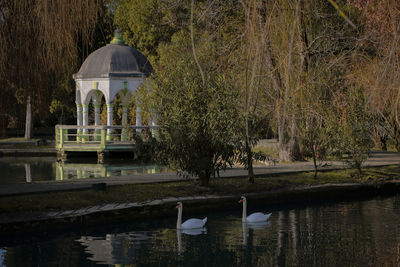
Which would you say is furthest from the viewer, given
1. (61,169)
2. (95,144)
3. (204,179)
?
(95,144)

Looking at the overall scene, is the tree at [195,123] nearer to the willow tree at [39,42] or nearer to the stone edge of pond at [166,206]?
the stone edge of pond at [166,206]

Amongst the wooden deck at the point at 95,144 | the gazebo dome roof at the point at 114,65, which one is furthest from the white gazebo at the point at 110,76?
the wooden deck at the point at 95,144

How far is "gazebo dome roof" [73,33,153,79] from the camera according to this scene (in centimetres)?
3334

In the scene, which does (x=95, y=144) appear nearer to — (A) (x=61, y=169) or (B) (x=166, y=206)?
(A) (x=61, y=169)

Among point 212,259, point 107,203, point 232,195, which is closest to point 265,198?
point 232,195

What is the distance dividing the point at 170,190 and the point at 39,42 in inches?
375

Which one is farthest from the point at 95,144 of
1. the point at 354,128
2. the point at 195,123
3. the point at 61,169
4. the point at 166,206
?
the point at 166,206

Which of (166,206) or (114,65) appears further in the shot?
(114,65)

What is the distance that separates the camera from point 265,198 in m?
16.6

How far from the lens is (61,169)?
Answer: 87.8ft

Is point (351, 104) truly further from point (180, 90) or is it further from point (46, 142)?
point (46, 142)

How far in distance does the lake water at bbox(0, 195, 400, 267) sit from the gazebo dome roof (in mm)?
19415

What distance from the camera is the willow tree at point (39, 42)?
6.14m

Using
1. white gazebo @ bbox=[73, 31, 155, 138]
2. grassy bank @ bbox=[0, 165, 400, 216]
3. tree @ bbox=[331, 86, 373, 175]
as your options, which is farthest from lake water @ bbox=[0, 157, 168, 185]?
tree @ bbox=[331, 86, 373, 175]
